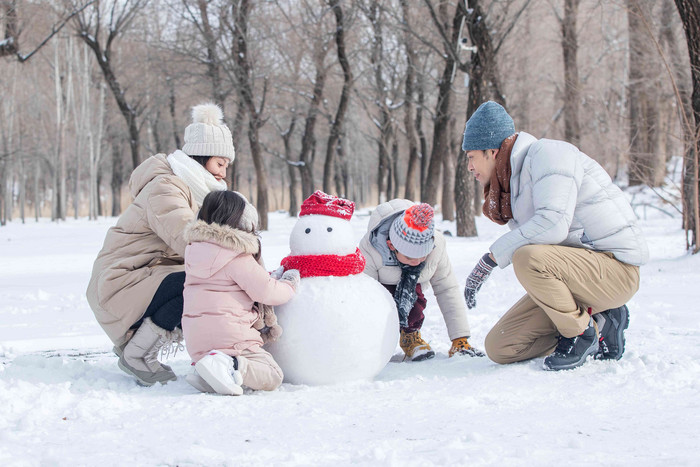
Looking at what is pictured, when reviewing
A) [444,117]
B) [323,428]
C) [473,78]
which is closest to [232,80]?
[444,117]

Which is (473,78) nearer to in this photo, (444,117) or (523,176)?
(444,117)

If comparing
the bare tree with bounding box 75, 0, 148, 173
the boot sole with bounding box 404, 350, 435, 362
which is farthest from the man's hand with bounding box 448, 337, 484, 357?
the bare tree with bounding box 75, 0, 148, 173

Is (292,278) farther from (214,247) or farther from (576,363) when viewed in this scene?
(576,363)

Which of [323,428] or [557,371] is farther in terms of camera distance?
[557,371]

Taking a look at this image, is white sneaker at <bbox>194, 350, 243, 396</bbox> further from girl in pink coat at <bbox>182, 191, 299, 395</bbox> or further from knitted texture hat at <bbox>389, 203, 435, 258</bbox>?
knitted texture hat at <bbox>389, 203, 435, 258</bbox>

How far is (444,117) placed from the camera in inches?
617

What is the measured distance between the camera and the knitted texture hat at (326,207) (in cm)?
352

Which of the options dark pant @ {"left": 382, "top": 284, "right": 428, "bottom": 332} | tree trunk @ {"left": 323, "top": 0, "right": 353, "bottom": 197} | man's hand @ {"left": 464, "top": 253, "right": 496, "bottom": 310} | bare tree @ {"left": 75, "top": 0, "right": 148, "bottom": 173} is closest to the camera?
man's hand @ {"left": 464, "top": 253, "right": 496, "bottom": 310}

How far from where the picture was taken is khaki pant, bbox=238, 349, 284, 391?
3105mm

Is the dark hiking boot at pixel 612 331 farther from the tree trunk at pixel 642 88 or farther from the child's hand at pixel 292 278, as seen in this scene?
the tree trunk at pixel 642 88

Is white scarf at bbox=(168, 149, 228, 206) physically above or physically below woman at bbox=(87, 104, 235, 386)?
above

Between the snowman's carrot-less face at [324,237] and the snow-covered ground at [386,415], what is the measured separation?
73 centimetres

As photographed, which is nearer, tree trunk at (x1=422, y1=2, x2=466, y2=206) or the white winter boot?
the white winter boot

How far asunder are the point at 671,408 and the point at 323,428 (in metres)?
1.47
